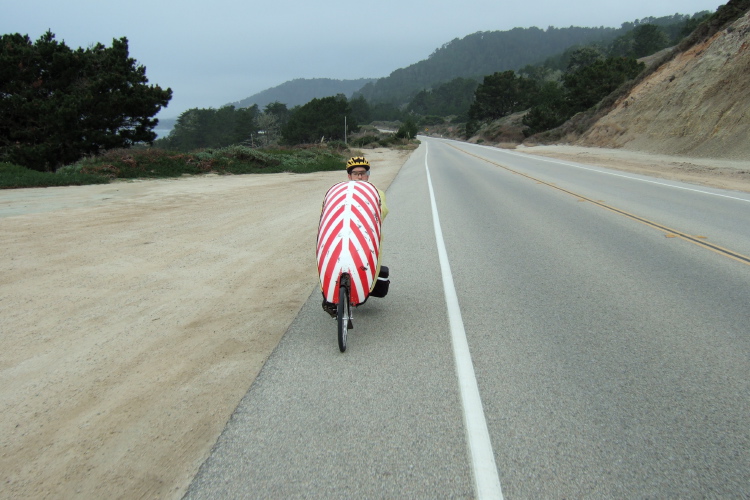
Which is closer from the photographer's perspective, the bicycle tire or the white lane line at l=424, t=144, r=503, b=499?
the white lane line at l=424, t=144, r=503, b=499

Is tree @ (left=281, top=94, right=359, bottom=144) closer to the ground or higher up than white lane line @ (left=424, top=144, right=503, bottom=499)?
higher up

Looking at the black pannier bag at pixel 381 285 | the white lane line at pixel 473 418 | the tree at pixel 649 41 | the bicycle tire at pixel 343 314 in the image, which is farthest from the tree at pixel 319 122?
the bicycle tire at pixel 343 314

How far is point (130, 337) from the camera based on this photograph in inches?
194

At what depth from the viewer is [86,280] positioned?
6.70 m

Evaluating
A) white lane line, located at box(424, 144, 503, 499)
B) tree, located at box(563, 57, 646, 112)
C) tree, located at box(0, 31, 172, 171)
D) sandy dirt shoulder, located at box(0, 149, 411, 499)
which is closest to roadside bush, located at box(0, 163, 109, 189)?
sandy dirt shoulder, located at box(0, 149, 411, 499)

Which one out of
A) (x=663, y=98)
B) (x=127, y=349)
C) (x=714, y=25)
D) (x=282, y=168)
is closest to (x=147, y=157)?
(x=282, y=168)

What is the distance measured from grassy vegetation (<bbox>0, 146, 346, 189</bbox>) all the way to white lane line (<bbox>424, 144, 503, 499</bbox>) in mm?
16688

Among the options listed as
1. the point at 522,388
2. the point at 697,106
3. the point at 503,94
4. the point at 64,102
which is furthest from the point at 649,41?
the point at 522,388

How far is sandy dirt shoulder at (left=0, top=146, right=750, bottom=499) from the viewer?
3.08 m

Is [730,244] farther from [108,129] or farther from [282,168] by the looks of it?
[108,129]

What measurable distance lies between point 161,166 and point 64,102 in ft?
23.3

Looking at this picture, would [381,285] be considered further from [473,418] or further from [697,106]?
[697,106]

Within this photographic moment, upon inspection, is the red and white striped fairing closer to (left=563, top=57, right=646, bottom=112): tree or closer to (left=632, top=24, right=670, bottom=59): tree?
(left=563, top=57, right=646, bottom=112): tree

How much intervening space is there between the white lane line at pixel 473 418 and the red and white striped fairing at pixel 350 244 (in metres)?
1.02
